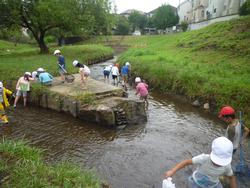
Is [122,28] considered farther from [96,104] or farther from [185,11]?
[96,104]

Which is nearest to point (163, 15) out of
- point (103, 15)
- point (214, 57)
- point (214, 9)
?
point (214, 9)

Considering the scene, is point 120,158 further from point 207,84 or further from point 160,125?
point 207,84

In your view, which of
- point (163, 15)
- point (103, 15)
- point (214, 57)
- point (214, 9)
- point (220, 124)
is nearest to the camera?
point (220, 124)

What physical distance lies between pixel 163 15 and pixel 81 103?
71007 mm

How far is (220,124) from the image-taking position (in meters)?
11.7

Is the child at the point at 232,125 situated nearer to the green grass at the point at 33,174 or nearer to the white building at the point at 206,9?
the green grass at the point at 33,174

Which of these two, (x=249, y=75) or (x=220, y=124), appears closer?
(x=220, y=124)

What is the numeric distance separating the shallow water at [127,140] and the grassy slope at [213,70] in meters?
1.34

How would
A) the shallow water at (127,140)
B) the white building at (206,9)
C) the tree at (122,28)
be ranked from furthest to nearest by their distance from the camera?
the tree at (122,28) → the white building at (206,9) → the shallow water at (127,140)

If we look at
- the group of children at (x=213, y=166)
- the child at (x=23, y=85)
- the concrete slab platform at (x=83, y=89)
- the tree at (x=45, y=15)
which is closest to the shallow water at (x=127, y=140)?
the child at (x=23, y=85)

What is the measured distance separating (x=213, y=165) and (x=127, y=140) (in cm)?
589

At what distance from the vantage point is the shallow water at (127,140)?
311 inches

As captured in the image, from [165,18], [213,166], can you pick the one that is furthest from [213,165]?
[165,18]

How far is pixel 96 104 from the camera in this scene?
12.2m
